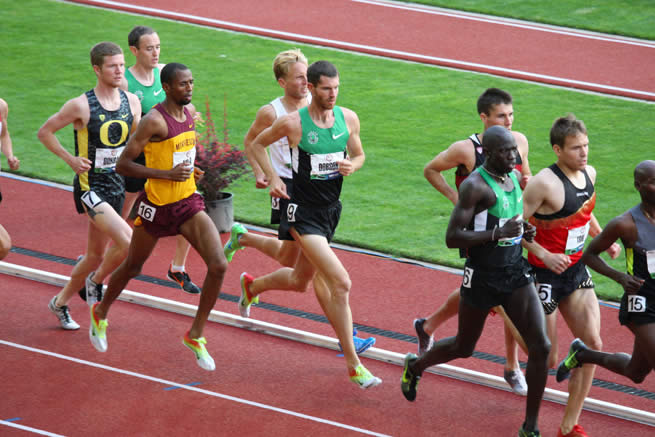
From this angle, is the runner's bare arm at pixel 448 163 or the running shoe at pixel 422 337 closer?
the runner's bare arm at pixel 448 163

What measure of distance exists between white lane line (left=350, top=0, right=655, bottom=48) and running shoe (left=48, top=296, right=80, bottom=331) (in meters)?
13.9

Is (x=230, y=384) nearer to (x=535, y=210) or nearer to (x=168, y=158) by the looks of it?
(x=168, y=158)

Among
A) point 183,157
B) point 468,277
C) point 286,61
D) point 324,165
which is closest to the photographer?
point 468,277

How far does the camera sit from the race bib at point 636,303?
5805mm

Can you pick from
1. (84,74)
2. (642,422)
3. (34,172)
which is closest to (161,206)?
(642,422)

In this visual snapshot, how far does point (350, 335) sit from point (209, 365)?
1.01 m

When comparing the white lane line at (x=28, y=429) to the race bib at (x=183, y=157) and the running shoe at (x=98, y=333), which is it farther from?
the race bib at (x=183, y=157)

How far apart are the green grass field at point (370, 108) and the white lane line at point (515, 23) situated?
360 cm

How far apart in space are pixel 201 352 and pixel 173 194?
1.14 meters

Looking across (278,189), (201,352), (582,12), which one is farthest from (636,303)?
(582,12)

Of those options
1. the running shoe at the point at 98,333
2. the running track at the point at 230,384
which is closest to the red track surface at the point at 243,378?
the running track at the point at 230,384

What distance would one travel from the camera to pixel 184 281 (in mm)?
8680

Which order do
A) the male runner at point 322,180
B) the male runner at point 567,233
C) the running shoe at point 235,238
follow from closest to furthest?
the male runner at point 567,233 → the male runner at point 322,180 → the running shoe at point 235,238

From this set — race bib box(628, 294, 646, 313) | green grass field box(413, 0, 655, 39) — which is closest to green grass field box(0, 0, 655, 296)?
race bib box(628, 294, 646, 313)
